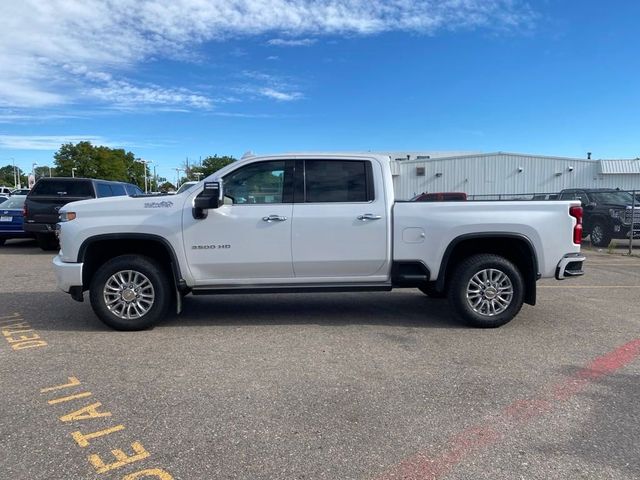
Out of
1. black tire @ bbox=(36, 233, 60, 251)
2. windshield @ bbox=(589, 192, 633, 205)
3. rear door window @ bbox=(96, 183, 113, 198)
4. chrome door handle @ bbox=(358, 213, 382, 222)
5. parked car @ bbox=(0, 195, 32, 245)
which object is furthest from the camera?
windshield @ bbox=(589, 192, 633, 205)

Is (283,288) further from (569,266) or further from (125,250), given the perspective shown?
(569,266)

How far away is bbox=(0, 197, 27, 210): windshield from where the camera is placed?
14721mm

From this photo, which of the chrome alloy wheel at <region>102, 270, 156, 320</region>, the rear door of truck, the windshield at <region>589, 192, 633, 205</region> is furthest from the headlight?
the windshield at <region>589, 192, 633, 205</region>

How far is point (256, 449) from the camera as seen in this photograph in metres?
3.18

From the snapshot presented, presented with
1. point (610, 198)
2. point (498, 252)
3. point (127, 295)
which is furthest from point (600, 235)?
point (127, 295)

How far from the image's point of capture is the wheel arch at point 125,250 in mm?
5594

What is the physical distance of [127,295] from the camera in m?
5.68

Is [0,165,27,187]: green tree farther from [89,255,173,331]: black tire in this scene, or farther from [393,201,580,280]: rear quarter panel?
[393,201,580,280]: rear quarter panel

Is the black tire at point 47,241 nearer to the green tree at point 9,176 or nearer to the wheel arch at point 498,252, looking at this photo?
the wheel arch at point 498,252

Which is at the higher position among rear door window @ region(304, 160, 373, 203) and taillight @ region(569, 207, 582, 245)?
rear door window @ region(304, 160, 373, 203)

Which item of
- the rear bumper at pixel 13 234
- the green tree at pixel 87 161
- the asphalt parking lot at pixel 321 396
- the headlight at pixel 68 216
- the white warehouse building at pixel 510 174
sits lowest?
the asphalt parking lot at pixel 321 396

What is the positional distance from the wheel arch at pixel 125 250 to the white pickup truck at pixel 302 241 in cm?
1

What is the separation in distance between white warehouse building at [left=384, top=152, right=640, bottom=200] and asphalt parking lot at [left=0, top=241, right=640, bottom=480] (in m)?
33.3

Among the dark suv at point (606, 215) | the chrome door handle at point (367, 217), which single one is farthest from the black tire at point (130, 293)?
the dark suv at point (606, 215)
